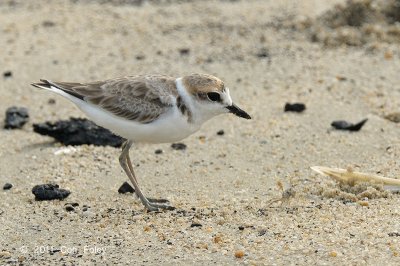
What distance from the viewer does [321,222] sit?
4.96 m

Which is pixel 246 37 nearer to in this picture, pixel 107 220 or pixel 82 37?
pixel 82 37

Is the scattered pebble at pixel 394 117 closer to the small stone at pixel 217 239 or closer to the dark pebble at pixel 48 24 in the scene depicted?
the small stone at pixel 217 239

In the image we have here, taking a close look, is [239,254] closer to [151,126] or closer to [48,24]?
[151,126]

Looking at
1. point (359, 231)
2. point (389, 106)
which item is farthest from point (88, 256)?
point (389, 106)

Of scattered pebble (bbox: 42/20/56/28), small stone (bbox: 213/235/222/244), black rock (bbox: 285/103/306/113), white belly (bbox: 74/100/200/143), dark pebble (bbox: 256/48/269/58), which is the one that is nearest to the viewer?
small stone (bbox: 213/235/222/244)

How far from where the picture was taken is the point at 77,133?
659 cm

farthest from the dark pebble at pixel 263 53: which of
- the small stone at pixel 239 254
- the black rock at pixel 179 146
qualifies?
the small stone at pixel 239 254

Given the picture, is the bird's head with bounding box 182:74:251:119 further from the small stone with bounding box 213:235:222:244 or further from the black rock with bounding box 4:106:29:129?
the black rock with bounding box 4:106:29:129

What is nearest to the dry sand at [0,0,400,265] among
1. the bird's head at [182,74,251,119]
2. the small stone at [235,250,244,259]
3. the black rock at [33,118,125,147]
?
the small stone at [235,250,244,259]

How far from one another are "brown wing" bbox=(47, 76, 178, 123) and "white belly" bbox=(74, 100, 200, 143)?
39 millimetres

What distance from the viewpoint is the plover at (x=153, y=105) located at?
17.5 feet

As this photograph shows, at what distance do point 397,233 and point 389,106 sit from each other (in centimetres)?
280

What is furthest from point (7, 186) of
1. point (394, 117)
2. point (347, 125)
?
point (394, 117)

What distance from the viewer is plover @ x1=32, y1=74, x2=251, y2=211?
5.34 m
